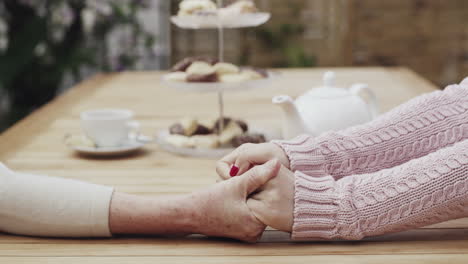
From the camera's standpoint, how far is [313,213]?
1051 mm

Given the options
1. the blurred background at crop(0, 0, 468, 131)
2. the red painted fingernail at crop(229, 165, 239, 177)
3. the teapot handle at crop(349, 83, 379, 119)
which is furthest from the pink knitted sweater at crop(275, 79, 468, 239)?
the blurred background at crop(0, 0, 468, 131)

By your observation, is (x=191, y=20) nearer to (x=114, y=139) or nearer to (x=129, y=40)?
(x=114, y=139)

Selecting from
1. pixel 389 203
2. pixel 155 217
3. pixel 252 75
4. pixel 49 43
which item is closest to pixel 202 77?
pixel 252 75

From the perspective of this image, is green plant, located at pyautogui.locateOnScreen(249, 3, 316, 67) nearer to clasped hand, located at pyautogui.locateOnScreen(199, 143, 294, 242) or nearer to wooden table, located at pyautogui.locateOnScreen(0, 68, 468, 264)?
wooden table, located at pyautogui.locateOnScreen(0, 68, 468, 264)

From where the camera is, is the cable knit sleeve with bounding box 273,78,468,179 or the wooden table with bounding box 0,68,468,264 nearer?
the wooden table with bounding box 0,68,468,264

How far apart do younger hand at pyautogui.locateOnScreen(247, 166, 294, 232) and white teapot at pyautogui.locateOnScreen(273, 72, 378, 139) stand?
46 cm

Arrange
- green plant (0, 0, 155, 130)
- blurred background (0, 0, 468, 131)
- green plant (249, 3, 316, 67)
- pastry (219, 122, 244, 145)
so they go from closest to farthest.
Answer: pastry (219, 122, 244, 145), green plant (0, 0, 155, 130), blurred background (0, 0, 468, 131), green plant (249, 3, 316, 67)

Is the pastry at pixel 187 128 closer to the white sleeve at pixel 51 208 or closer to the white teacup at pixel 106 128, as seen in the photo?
the white teacup at pixel 106 128

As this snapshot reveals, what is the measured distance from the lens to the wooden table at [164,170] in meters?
1.02

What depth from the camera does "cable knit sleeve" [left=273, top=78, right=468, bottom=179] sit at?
1202 mm

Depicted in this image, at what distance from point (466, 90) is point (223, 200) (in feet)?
1.68

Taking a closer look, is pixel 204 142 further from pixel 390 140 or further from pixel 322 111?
pixel 390 140

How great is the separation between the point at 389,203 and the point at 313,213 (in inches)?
4.8

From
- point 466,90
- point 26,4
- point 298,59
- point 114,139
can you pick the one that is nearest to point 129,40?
point 26,4
